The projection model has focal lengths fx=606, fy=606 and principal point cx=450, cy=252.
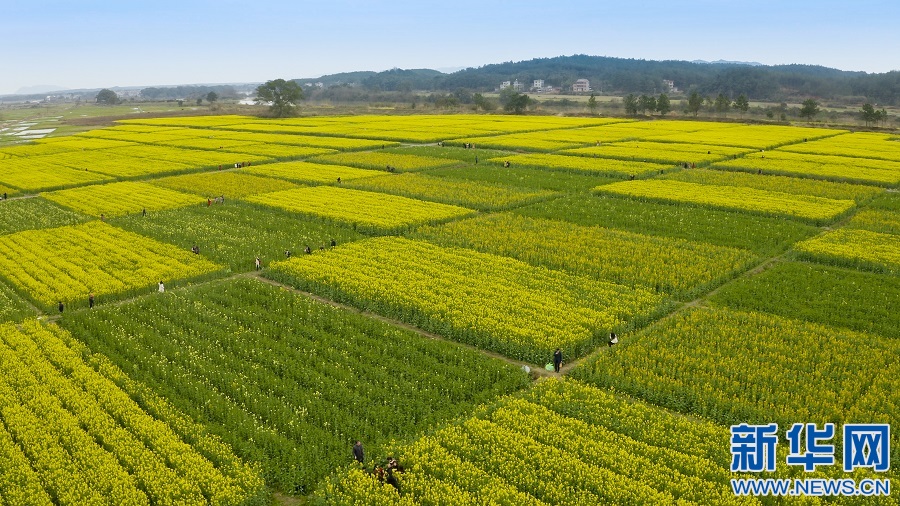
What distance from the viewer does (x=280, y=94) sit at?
467ft

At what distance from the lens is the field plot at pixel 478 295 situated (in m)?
Result: 24.1

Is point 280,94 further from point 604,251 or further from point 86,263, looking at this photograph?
point 604,251

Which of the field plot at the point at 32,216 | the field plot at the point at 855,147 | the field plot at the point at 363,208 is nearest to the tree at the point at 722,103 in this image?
the field plot at the point at 855,147

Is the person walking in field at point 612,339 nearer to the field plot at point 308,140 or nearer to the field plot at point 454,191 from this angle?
the field plot at point 454,191

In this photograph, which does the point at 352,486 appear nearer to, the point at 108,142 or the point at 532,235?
the point at 532,235

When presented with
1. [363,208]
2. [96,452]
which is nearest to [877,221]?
[363,208]

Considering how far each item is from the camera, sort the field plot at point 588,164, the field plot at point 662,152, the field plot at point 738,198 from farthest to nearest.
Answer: the field plot at point 662,152 < the field plot at point 588,164 < the field plot at point 738,198

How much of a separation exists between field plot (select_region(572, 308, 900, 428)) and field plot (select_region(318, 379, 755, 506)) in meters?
1.38

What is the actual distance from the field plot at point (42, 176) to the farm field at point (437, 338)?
4.58 m

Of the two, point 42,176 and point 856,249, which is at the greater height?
point 42,176

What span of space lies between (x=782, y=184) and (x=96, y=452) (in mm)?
54276

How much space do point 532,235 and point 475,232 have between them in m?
3.63

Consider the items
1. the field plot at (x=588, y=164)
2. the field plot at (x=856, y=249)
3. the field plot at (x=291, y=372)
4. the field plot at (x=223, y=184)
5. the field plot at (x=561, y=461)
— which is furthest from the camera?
the field plot at (x=588, y=164)

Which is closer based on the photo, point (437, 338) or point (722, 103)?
point (437, 338)
